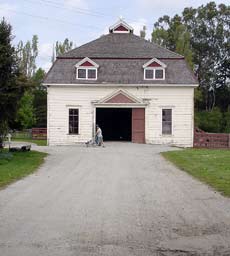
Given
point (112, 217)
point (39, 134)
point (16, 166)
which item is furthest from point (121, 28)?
point (112, 217)

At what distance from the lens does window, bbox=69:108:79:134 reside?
3928 centimetres

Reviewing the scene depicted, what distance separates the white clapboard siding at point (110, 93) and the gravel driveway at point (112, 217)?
21.9 m

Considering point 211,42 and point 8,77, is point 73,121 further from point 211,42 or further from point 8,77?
point 211,42

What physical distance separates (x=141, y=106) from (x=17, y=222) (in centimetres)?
3035

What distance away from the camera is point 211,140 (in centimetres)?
3978

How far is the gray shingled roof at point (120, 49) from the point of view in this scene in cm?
4069

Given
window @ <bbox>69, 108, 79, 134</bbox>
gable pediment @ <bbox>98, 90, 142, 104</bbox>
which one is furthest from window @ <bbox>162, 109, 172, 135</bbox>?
window @ <bbox>69, 108, 79, 134</bbox>

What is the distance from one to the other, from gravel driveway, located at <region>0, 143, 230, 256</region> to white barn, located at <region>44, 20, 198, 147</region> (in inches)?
863

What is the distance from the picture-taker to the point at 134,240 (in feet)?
26.0

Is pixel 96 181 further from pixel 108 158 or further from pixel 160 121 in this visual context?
pixel 160 121

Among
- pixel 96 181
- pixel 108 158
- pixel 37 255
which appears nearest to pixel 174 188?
pixel 96 181

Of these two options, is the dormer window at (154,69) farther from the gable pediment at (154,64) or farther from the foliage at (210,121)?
the foliage at (210,121)

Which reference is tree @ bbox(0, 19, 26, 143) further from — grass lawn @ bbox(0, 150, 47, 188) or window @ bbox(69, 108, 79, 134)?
window @ bbox(69, 108, 79, 134)

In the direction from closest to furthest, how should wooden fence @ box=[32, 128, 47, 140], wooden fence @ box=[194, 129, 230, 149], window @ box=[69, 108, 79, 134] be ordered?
1. wooden fence @ box=[194, 129, 230, 149]
2. window @ box=[69, 108, 79, 134]
3. wooden fence @ box=[32, 128, 47, 140]
